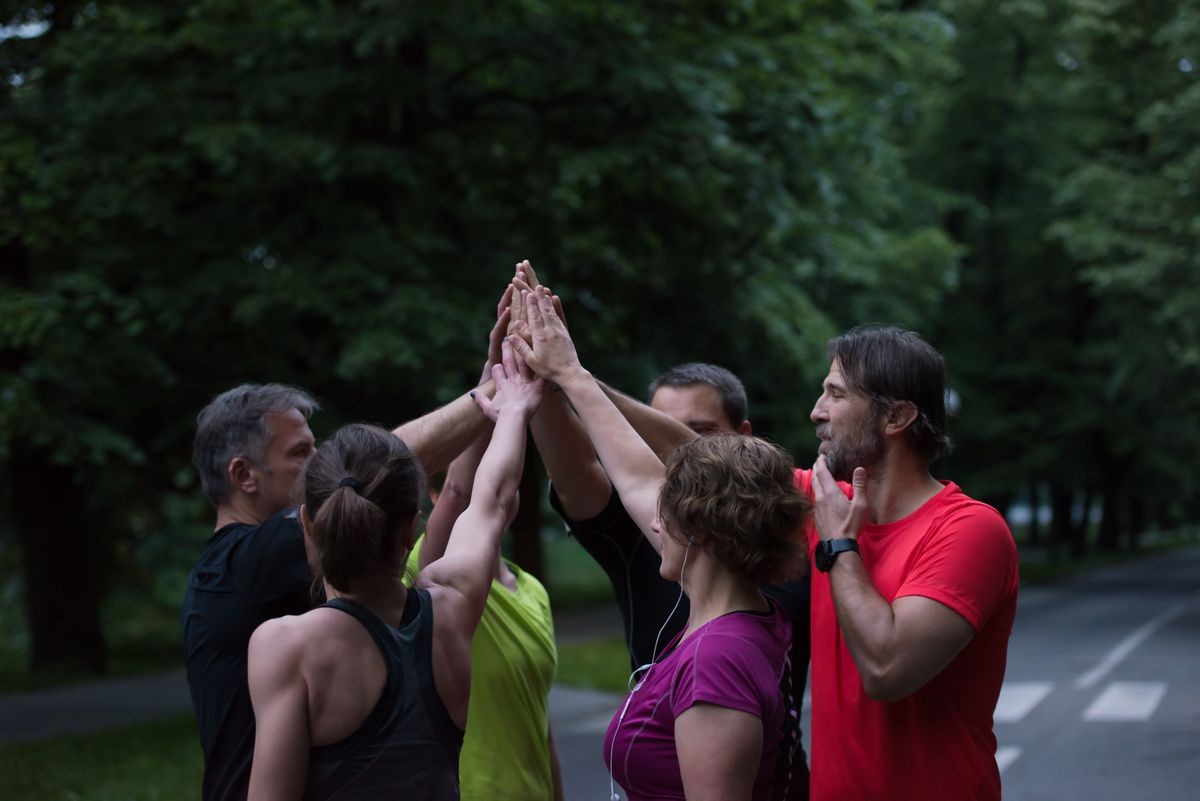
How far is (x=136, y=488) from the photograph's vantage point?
13844 mm

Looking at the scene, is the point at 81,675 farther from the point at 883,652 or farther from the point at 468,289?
the point at 883,652

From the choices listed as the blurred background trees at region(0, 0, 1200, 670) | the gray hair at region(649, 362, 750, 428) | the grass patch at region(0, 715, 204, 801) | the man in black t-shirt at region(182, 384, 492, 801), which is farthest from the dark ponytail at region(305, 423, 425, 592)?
the blurred background trees at region(0, 0, 1200, 670)

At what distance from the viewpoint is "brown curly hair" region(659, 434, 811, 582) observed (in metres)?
2.39

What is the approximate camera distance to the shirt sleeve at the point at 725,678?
2.25 meters

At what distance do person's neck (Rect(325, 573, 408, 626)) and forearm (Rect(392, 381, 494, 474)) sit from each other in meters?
0.65

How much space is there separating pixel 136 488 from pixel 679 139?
678cm

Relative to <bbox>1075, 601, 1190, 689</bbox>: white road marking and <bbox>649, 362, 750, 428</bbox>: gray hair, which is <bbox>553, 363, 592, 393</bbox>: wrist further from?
<bbox>1075, 601, 1190, 689</bbox>: white road marking

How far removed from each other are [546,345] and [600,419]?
262 millimetres

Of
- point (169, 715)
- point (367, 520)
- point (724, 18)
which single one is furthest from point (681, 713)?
point (724, 18)

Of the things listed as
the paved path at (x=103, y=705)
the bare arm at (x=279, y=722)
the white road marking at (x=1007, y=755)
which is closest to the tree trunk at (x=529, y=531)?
the paved path at (x=103, y=705)

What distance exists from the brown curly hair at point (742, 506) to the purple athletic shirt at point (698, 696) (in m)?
0.11

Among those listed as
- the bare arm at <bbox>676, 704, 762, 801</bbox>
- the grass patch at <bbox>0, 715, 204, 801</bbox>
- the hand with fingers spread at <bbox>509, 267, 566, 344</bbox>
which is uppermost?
the hand with fingers spread at <bbox>509, 267, 566, 344</bbox>

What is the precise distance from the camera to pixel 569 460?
3186 mm

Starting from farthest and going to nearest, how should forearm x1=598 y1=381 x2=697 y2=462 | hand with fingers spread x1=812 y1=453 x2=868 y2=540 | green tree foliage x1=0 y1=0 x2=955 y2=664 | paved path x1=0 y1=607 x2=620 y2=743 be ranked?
green tree foliage x1=0 y1=0 x2=955 y2=664 → paved path x1=0 y1=607 x2=620 y2=743 → forearm x1=598 y1=381 x2=697 y2=462 → hand with fingers spread x1=812 y1=453 x2=868 y2=540
